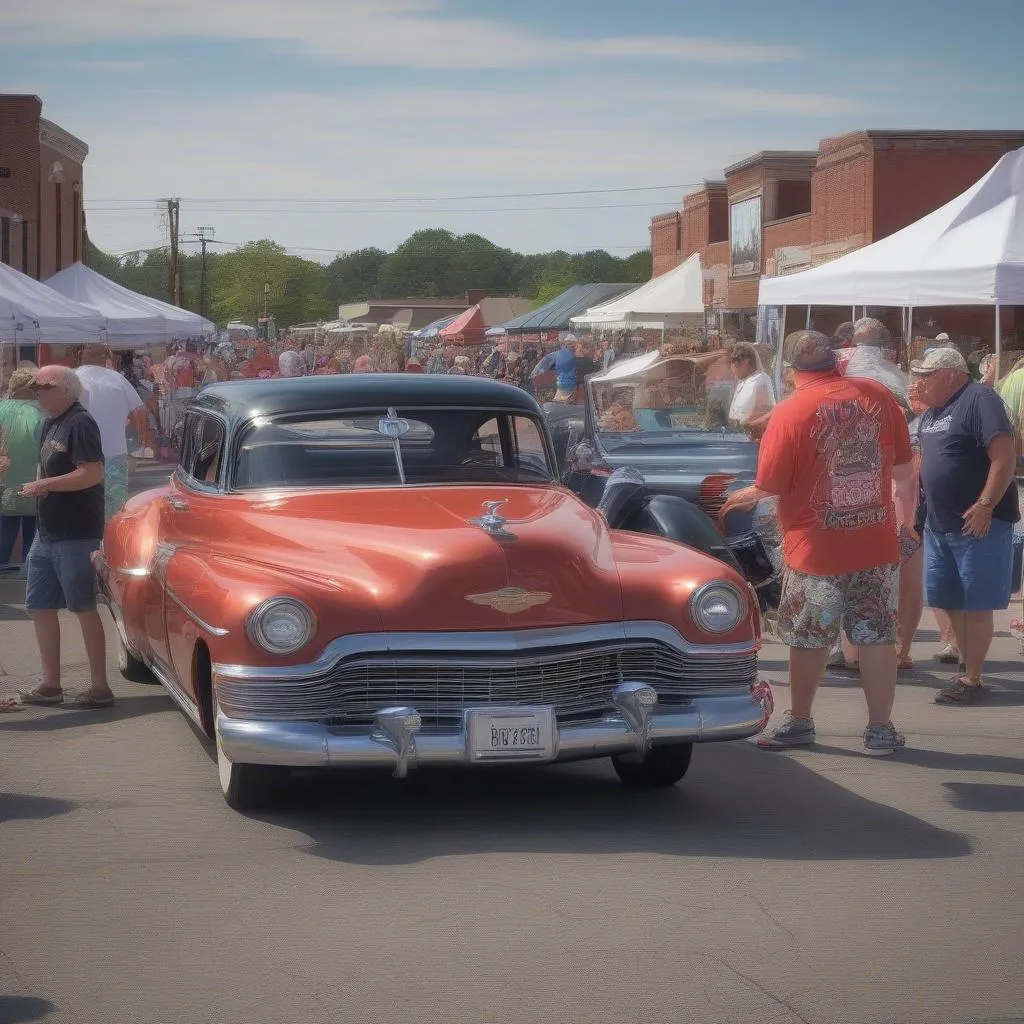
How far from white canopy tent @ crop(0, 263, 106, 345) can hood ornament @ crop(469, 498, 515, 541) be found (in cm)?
1356

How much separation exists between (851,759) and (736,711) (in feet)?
4.39

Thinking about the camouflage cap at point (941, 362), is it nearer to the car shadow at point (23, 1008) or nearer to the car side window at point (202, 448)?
the car side window at point (202, 448)

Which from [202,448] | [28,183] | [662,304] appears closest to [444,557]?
[202,448]

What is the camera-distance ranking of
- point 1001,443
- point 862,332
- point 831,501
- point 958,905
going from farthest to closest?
1. point 862,332
2. point 1001,443
3. point 831,501
4. point 958,905

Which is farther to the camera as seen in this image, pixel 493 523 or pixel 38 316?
pixel 38 316

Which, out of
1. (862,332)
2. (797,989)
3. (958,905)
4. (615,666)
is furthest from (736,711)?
(862,332)

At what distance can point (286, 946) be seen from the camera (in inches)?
188

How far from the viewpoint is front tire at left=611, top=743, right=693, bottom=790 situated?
668 cm

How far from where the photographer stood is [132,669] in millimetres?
9461

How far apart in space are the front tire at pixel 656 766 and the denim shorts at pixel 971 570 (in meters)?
2.65

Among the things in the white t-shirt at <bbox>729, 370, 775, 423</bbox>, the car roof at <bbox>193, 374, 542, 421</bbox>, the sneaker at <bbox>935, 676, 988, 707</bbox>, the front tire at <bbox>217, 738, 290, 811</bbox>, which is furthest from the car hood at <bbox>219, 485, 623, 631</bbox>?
the white t-shirt at <bbox>729, 370, 775, 423</bbox>

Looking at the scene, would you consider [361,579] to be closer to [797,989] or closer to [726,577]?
[726,577]

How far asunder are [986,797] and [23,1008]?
4053mm

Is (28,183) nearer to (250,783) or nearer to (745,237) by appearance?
(745,237)
